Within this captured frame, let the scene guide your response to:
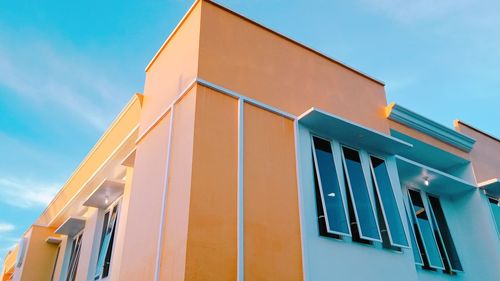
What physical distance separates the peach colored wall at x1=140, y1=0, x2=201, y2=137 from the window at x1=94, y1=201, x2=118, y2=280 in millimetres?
2706

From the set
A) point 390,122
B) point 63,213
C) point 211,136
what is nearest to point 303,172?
point 211,136

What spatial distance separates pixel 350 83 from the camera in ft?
28.3

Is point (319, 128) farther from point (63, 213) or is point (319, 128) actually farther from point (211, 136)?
point (63, 213)

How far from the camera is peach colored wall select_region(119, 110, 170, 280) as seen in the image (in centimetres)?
616

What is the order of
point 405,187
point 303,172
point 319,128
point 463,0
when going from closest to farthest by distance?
point 303,172
point 319,128
point 463,0
point 405,187

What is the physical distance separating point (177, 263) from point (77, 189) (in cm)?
768

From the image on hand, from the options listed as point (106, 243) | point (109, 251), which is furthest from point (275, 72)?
point (106, 243)

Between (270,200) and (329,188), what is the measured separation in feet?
4.06

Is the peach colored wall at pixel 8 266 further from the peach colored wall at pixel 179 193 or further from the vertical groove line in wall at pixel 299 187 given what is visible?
the vertical groove line in wall at pixel 299 187

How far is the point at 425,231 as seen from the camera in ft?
30.8

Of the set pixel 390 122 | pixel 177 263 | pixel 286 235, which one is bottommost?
pixel 177 263

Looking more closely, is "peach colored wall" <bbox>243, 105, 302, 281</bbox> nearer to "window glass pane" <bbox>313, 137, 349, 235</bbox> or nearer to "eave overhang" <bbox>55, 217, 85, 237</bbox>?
"window glass pane" <bbox>313, 137, 349, 235</bbox>

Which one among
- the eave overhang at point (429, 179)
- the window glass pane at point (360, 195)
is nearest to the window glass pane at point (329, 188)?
the window glass pane at point (360, 195)

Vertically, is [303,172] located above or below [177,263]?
above
